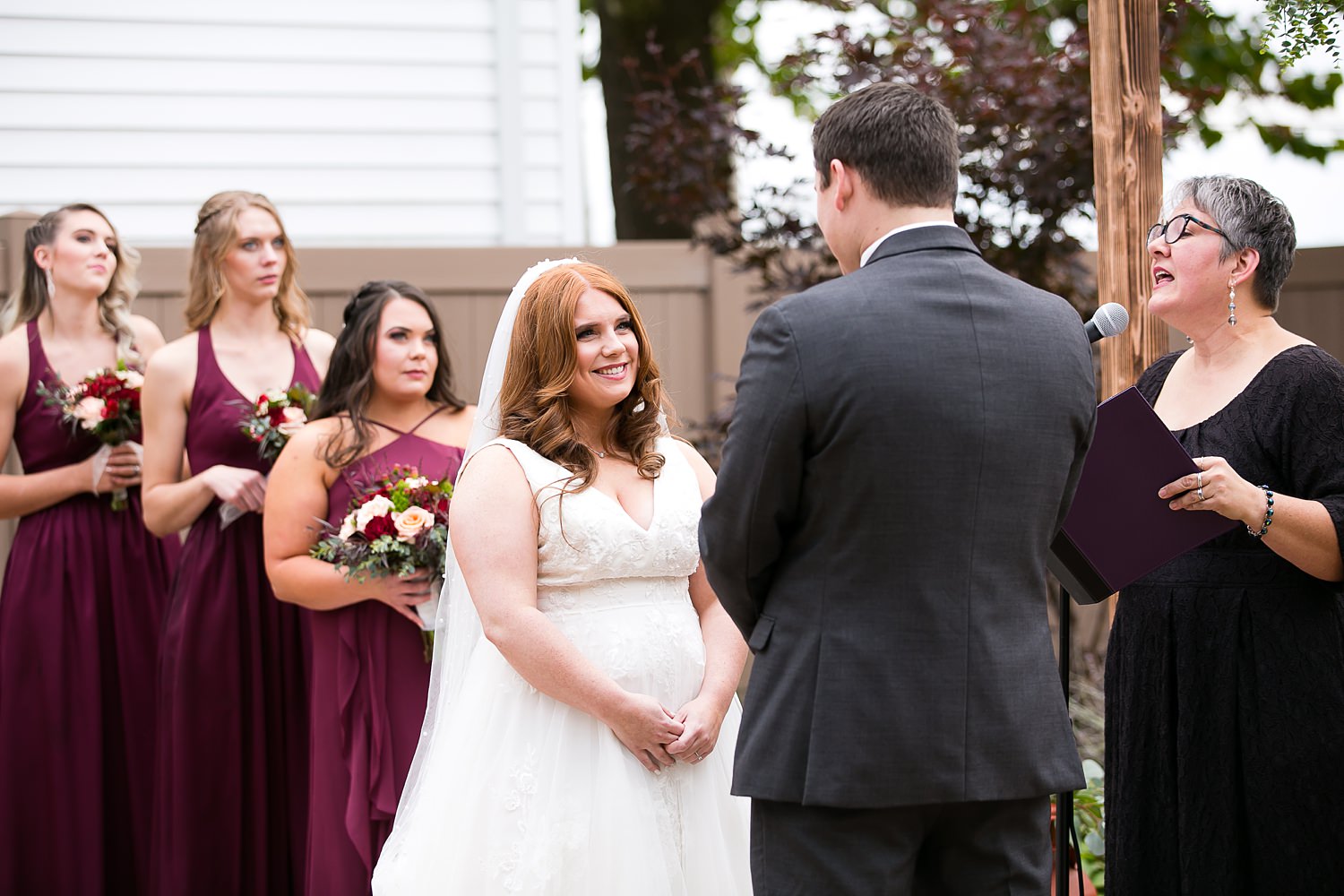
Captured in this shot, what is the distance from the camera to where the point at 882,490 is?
2.26 m

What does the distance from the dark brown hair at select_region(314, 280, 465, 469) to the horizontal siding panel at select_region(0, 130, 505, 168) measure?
2980 mm

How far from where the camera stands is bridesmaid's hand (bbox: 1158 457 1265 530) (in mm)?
2834

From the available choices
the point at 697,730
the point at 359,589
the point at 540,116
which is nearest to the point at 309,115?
the point at 540,116

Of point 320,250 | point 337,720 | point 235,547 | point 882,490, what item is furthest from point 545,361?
point 320,250

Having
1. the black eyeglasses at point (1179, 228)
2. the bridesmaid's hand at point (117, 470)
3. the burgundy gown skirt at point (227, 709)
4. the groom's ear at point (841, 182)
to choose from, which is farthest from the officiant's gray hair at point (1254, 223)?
the bridesmaid's hand at point (117, 470)

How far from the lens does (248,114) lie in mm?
6730

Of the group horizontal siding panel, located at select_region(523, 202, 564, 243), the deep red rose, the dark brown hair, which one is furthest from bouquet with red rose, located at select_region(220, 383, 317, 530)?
horizontal siding panel, located at select_region(523, 202, 564, 243)

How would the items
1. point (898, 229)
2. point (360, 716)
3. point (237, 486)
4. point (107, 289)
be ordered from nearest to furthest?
point (898, 229) < point (360, 716) < point (237, 486) < point (107, 289)

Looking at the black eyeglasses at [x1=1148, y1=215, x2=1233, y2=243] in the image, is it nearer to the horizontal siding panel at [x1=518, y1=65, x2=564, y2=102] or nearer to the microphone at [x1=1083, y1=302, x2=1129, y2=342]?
the microphone at [x1=1083, y1=302, x2=1129, y2=342]

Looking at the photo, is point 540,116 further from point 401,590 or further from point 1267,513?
point 1267,513

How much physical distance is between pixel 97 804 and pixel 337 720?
1.24 m

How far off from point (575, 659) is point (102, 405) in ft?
8.04

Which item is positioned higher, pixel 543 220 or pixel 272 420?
pixel 543 220

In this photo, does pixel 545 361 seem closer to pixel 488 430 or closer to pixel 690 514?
pixel 488 430
